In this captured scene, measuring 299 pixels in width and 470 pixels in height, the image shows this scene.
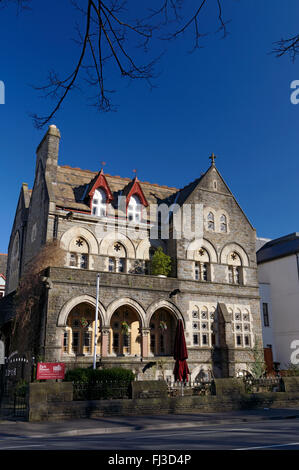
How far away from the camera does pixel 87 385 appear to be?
56.9 feet

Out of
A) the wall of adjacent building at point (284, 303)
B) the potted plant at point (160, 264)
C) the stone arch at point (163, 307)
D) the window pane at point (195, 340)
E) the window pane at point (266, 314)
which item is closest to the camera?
the stone arch at point (163, 307)

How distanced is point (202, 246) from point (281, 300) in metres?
10.2

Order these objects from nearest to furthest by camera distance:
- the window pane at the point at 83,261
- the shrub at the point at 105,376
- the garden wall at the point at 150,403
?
1. the garden wall at the point at 150,403
2. the shrub at the point at 105,376
3. the window pane at the point at 83,261

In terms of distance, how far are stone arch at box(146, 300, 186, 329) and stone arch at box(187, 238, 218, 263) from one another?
4103 mm

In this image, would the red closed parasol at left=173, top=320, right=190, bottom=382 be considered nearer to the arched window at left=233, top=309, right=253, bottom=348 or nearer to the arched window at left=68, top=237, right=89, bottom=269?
the arched window at left=233, top=309, right=253, bottom=348

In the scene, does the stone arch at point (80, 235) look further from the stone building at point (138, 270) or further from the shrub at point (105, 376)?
the shrub at point (105, 376)

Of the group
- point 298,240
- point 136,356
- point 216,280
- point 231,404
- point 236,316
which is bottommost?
point 231,404

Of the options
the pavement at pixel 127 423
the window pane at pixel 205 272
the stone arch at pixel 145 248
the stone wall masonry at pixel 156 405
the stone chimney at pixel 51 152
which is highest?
the stone chimney at pixel 51 152

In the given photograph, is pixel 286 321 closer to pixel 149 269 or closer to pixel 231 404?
pixel 149 269

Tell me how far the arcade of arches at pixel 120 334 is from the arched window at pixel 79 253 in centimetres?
294

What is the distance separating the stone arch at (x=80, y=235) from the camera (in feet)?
90.0

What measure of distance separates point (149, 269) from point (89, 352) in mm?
7441

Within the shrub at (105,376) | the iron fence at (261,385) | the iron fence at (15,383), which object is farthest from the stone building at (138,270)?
the iron fence at (261,385)
